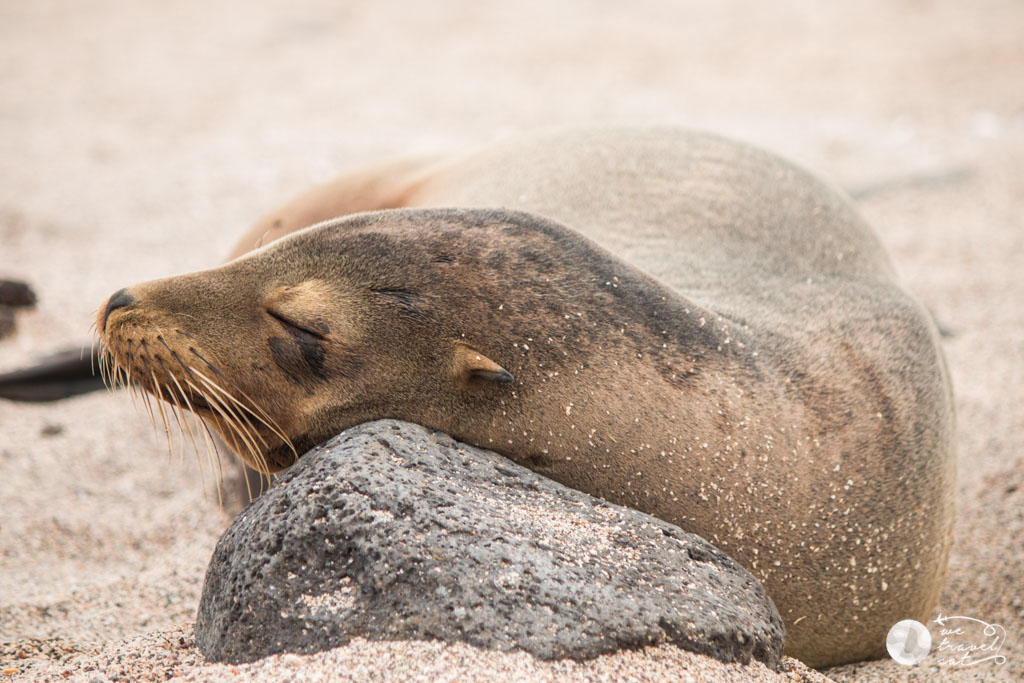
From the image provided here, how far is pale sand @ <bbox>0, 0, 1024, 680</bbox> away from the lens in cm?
270

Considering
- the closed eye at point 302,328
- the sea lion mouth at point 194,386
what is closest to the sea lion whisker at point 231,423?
the sea lion mouth at point 194,386

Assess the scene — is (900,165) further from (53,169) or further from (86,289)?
(53,169)

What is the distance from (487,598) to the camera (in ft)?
5.89

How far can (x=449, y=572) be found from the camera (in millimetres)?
1803

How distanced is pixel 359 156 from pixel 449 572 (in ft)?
20.5

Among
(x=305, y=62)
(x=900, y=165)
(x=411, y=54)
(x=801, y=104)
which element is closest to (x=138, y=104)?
(x=305, y=62)

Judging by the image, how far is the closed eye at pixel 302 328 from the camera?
215 cm

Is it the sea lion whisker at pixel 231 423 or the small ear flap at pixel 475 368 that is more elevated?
the small ear flap at pixel 475 368

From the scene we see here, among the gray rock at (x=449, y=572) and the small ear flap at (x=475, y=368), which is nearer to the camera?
the gray rock at (x=449, y=572)

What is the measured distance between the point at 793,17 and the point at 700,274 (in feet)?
30.7

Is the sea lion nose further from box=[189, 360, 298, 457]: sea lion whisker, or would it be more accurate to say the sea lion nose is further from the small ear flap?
the small ear flap

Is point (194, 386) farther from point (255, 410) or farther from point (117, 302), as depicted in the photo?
point (117, 302)

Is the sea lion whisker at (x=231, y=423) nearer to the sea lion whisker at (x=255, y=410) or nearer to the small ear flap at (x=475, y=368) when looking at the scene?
the sea lion whisker at (x=255, y=410)

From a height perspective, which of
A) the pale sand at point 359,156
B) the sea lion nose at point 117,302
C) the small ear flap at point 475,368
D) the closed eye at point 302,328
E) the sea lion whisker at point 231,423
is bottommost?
the pale sand at point 359,156
